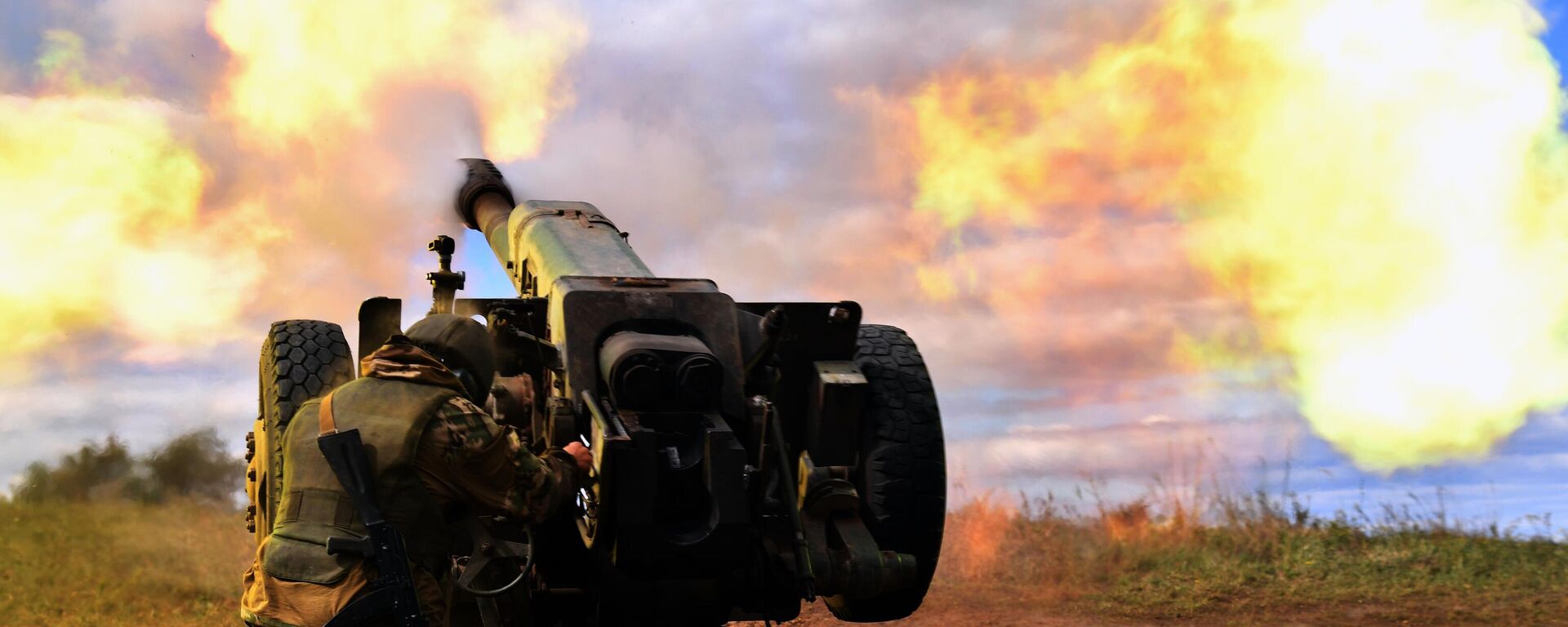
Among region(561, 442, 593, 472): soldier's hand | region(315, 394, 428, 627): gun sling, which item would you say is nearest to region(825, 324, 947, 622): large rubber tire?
region(561, 442, 593, 472): soldier's hand

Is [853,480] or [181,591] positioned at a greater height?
[853,480]

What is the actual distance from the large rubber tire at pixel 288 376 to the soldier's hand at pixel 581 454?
1.71 m

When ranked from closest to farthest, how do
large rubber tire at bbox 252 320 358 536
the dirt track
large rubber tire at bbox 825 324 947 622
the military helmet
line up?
the military helmet, large rubber tire at bbox 252 320 358 536, large rubber tire at bbox 825 324 947 622, the dirt track

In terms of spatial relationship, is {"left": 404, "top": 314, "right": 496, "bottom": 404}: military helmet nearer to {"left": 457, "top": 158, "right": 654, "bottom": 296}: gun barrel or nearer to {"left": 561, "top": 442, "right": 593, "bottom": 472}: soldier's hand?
{"left": 561, "top": 442, "right": 593, "bottom": 472}: soldier's hand

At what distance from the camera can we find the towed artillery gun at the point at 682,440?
4.81 meters

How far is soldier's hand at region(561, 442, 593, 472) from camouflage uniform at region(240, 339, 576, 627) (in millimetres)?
342

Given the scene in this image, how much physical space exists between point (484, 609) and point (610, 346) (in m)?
1.07

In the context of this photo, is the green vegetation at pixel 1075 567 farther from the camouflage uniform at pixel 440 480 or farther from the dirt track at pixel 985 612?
the camouflage uniform at pixel 440 480

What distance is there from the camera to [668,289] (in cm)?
552

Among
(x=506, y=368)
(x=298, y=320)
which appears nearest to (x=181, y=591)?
(x=298, y=320)

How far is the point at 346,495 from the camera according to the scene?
13.2 feet

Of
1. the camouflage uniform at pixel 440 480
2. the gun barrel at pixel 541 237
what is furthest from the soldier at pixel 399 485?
the gun barrel at pixel 541 237

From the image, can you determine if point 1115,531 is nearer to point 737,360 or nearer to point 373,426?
point 737,360

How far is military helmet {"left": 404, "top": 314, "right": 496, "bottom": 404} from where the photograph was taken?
14.4 ft
